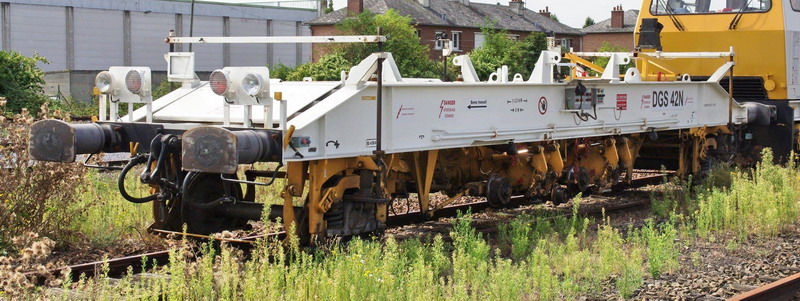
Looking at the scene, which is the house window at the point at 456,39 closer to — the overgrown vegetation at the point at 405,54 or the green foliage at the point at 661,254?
the overgrown vegetation at the point at 405,54

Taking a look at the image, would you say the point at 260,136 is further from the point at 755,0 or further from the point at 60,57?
the point at 60,57

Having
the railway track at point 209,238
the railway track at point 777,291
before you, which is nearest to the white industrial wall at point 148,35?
the railway track at point 209,238

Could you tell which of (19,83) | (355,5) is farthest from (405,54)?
(19,83)

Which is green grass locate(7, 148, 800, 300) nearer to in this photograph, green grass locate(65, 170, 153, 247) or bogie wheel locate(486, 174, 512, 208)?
green grass locate(65, 170, 153, 247)

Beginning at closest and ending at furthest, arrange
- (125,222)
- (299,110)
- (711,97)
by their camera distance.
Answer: (299,110)
(125,222)
(711,97)

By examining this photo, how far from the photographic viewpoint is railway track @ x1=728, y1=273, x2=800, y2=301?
7363 millimetres

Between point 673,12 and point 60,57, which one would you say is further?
point 60,57

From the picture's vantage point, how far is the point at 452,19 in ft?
193

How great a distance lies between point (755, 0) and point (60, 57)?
41.8 metres

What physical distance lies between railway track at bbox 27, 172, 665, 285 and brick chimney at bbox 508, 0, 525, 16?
169 feet

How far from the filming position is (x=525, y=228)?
9.67 meters

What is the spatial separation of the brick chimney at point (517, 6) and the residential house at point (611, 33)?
8.54m

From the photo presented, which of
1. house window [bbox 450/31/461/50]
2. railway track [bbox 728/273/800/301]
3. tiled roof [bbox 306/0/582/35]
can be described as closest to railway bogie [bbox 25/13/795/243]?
railway track [bbox 728/273/800/301]

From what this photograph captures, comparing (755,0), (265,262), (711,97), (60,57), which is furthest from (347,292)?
(60,57)
